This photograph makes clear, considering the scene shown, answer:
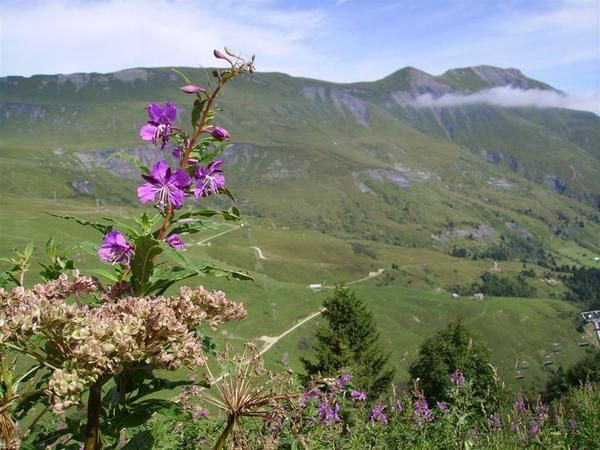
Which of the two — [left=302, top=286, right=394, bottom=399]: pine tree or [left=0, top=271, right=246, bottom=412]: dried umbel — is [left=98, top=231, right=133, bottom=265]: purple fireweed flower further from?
[left=302, top=286, right=394, bottom=399]: pine tree

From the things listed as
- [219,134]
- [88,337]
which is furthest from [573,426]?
[88,337]

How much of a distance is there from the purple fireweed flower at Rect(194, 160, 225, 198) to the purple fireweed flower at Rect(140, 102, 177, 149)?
1.35 ft

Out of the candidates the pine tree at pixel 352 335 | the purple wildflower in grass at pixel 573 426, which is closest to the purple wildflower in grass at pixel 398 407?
the purple wildflower in grass at pixel 573 426

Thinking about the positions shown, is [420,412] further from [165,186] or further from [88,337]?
[88,337]

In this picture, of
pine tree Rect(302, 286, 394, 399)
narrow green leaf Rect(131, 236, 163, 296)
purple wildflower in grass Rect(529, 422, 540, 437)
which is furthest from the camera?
pine tree Rect(302, 286, 394, 399)

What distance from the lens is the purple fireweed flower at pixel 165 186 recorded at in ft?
13.1

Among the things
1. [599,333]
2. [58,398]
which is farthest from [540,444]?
[599,333]

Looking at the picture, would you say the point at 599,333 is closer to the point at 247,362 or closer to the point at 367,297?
the point at 247,362

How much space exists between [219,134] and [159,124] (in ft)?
1.80

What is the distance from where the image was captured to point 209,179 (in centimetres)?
421

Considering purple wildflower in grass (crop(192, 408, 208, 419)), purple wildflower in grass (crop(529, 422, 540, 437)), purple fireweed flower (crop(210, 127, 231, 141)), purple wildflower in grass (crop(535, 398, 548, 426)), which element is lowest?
purple wildflower in grass (crop(535, 398, 548, 426))

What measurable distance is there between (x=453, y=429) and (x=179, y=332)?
6308 mm

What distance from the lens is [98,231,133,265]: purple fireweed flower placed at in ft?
13.0

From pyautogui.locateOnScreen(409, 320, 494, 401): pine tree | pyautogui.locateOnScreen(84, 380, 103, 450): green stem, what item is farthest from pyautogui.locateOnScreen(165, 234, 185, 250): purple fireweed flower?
pyautogui.locateOnScreen(409, 320, 494, 401): pine tree
